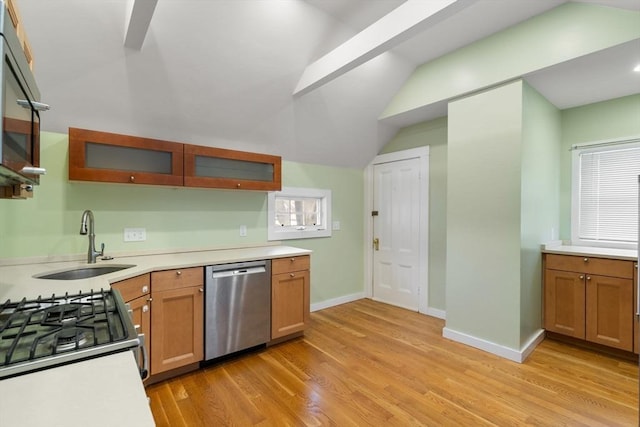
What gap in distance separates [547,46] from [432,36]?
0.93 metres

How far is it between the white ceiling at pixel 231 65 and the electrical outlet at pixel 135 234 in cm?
82

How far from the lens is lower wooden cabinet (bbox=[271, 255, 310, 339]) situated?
281 cm

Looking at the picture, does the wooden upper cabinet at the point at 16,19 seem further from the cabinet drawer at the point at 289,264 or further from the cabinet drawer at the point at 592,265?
the cabinet drawer at the point at 592,265

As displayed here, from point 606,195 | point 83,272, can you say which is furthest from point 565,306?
point 83,272

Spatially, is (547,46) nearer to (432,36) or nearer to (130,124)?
(432,36)

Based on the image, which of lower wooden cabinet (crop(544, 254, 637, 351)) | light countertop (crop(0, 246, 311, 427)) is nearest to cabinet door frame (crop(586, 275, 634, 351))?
lower wooden cabinet (crop(544, 254, 637, 351))

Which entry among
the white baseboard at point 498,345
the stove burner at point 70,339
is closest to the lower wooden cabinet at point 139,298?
the stove burner at point 70,339

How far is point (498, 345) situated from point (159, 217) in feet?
10.8

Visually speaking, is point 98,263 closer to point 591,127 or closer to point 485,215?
point 485,215

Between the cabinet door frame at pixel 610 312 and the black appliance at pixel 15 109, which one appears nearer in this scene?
the black appliance at pixel 15 109

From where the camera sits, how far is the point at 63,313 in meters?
1.12

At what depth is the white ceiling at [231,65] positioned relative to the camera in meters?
2.00

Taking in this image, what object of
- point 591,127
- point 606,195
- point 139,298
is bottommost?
point 139,298

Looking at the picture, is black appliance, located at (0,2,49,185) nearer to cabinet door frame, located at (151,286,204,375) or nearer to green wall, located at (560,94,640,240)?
cabinet door frame, located at (151,286,204,375)
